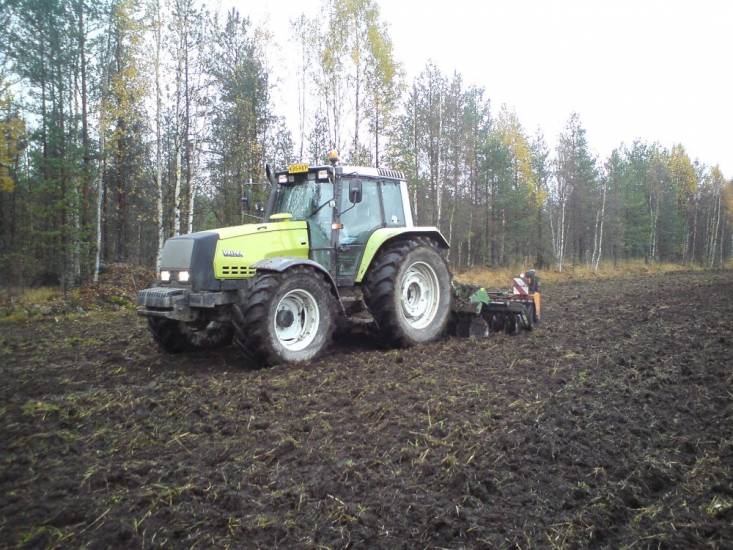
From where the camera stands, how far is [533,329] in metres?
7.86

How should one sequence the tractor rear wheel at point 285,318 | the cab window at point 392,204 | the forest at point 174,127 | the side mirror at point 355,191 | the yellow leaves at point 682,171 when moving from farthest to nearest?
the yellow leaves at point 682,171 < the forest at point 174,127 < the cab window at point 392,204 < the side mirror at point 355,191 < the tractor rear wheel at point 285,318

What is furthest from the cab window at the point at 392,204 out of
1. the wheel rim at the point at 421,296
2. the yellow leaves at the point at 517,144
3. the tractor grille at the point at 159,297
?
the yellow leaves at the point at 517,144

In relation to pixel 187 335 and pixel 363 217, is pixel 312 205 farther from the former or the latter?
pixel 187 335

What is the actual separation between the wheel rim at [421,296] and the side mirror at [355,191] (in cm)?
A: 145

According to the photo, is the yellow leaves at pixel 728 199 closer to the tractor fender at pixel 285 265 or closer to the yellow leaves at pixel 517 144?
the yellow leaves at pixel 517 144

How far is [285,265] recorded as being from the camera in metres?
5.51

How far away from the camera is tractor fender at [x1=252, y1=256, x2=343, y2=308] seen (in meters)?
5.46

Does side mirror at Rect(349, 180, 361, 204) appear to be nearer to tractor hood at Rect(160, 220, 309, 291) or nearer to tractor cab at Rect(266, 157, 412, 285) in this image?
tractor cab at Rect(266, 157, 412, 285)

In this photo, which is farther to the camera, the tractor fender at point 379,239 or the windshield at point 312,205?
the tractor fender at point 379,239

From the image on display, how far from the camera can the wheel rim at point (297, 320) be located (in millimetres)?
5781

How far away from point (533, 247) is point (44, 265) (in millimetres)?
27726

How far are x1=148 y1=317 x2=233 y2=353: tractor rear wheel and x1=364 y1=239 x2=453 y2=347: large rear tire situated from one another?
2.02 m

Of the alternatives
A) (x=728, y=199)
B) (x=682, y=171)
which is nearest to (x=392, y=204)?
(x=682, y=171)

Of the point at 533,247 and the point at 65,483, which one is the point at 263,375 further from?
the point at 533,247
